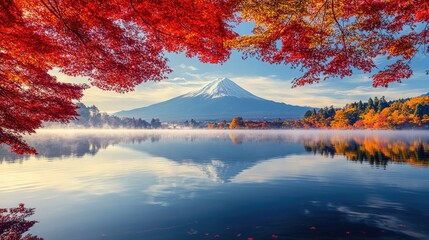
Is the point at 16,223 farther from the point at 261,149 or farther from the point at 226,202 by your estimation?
the point at 261,149

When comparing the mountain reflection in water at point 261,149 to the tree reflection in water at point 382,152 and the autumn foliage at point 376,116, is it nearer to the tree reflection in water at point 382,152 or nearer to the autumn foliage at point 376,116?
the tree reflection in water at point 382,152

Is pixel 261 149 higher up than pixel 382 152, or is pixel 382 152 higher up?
pixel 382 152

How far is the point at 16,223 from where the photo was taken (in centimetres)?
913

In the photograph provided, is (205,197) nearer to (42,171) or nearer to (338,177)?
(338,177)

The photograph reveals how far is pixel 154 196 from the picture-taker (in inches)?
500

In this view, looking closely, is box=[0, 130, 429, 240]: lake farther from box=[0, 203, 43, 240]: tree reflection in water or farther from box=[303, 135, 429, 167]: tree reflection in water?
box=[303, 135, 429, 167]: tree reflection in water

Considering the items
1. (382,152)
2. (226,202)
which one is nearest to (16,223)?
(226,202)

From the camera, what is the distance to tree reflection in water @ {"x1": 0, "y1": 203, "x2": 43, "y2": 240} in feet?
26.3

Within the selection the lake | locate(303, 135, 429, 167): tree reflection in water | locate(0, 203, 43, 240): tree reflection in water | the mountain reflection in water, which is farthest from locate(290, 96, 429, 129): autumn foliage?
locate(0, 203, 43, 240): tree reflection in water

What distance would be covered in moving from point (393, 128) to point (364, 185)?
384 feet

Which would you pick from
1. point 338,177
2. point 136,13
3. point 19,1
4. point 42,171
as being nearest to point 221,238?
point 136,13

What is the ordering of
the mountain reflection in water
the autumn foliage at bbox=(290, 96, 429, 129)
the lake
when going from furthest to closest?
the autumn foliage at bbox=(290, 96, 429, 129), the mountain reflection in water, the lake

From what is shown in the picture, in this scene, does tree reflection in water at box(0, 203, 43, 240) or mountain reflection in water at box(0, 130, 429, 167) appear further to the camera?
mountain reflection in water at box(0, 130, 429, 167)

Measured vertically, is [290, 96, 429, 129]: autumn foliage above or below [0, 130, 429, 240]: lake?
above
